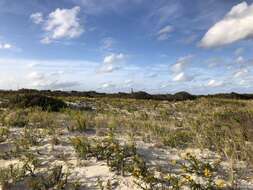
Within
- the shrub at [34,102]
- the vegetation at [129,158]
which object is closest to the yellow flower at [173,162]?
the vegetation at [129,158]

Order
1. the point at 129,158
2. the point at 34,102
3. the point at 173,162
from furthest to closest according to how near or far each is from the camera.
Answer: the point at 34,102 < the point at 129,158 < the point at 173,162

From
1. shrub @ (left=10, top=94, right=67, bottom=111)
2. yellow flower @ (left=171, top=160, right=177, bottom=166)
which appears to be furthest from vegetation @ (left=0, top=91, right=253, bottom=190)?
shrub @ (left=10, top=94, right=67, bottom=111)

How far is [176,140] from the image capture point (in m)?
7.66

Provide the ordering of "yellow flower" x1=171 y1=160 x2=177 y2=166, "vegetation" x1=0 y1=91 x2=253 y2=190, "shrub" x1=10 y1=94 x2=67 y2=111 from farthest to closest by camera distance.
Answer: "shrub" x1=10 y1=94 x2=67 y2=111
"yellow flower" x1=171 y1=160 x2=177 y2=166
"vegetation" x1=0 y1=91 x2=253 y2=190

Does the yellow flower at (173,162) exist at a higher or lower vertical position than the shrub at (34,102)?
lower

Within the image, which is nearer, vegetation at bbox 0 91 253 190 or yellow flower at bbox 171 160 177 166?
vegetation at bbox 0 91 253 190

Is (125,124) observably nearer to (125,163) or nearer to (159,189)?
(125,163)

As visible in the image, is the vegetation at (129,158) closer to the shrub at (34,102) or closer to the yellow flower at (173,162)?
the yellow flower at (173,162)

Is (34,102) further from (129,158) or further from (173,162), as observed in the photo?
(173,162)

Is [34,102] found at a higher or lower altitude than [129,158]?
higher

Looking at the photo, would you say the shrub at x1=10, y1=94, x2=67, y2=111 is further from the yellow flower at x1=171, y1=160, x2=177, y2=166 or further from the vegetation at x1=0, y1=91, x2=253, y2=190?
the yellow flower at x1=171, y1=160, x2=177, y2=166

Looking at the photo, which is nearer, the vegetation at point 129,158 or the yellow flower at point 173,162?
the vegetation at point 129,158

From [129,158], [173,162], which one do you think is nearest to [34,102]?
[129,158]

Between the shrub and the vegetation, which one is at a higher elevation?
the shrub
